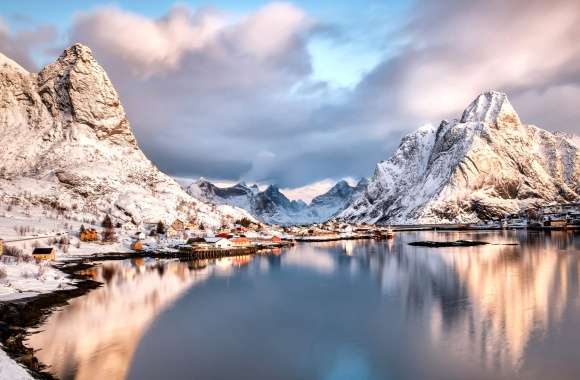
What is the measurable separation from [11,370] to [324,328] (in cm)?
2057

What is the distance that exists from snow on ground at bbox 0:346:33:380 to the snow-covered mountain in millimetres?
116636

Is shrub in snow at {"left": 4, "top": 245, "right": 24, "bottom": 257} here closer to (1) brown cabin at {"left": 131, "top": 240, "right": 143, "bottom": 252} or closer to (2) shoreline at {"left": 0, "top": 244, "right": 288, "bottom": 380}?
(2) shoreline at {"left": 0, "top": 244, "right": 288, "bottom": 380}

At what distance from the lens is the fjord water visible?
2588cm

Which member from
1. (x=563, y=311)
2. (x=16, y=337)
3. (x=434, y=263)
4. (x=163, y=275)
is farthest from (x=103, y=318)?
(x=434, y=263)

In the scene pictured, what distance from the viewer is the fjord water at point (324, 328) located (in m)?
25.9

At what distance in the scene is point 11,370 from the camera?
68.2 feet

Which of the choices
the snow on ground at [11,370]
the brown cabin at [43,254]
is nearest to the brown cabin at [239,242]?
the brown cabin at [43,254]

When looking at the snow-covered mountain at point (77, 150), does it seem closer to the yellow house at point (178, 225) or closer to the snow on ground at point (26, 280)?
the yellow house at point (178, 225)

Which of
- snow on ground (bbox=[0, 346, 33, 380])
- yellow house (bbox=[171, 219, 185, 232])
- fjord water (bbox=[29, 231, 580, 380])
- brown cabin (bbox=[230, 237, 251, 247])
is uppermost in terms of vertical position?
yellow house (bbox=[171, 219, 185, 232])

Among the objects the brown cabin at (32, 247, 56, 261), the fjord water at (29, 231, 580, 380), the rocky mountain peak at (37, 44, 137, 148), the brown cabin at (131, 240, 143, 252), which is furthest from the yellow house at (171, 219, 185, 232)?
the fjord water at (29, 231, 580, 380)

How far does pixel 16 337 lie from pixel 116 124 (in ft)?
537

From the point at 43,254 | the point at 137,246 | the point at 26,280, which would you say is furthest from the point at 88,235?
the point at 26,280

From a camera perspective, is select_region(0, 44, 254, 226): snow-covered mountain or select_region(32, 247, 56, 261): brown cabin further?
select_region(0, 44, 254, 226): snow-covered mountain

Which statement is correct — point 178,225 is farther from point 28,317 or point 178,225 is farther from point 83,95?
point 28,317
